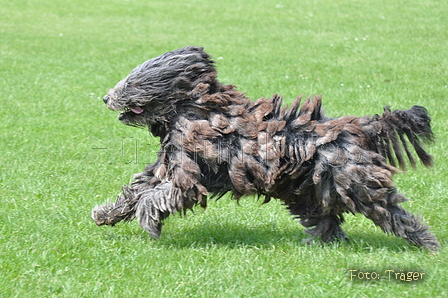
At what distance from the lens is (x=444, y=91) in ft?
36.1

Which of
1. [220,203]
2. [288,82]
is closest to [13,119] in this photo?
[220,203]

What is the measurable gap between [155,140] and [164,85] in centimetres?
370

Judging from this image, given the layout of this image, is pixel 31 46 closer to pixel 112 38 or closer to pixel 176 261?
pixel 112 38

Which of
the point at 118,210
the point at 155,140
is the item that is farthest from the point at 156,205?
the point at 155,140

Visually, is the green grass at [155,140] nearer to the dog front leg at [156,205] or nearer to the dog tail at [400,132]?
the dog front leg at [156,205]

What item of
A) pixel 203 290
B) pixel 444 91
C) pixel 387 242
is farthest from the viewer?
pixel 444 91

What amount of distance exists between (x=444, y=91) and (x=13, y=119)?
7.41m

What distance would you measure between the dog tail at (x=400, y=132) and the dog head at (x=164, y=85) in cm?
150

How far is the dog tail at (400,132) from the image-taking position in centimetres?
517

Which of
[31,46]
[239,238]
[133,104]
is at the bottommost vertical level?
[31,46]

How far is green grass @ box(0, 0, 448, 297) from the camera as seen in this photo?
15.6 feet

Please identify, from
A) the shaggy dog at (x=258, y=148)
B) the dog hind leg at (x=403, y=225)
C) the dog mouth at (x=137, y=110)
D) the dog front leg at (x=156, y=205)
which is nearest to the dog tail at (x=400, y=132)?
the shaggy dog at (x=258, y=148)

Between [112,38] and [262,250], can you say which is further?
[112,38]

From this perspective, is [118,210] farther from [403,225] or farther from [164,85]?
[403,225]
